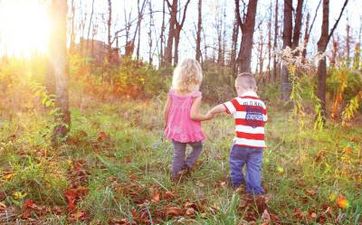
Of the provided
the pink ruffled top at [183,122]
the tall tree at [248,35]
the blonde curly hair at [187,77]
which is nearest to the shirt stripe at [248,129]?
the pink ruffled top at [183,122]

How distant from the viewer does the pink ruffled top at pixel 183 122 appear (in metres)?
5.63

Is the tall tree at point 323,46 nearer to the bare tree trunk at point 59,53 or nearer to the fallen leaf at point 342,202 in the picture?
the bare tree trunk at point 59,53

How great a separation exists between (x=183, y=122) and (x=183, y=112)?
13 centimetres

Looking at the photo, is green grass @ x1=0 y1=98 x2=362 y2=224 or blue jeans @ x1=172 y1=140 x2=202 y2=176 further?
blue jeans @ x1=172 y1=140 x2=202 y2=176

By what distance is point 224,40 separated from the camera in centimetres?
4544

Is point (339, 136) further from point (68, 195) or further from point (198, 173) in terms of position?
point (68, 195)

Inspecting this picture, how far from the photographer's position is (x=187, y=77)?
18.5 feet

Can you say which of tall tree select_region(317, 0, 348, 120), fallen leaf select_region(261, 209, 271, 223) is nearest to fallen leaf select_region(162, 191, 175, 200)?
fallen leaf select_region(261, 209, 271, 223)

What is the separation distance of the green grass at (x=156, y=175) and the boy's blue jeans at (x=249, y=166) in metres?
0.21

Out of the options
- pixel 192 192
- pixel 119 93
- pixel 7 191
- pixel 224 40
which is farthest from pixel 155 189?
pixel 224 40

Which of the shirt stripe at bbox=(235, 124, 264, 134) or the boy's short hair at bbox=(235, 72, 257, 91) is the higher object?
the boy's short hair at bbox=(235, 72, 257, 91)

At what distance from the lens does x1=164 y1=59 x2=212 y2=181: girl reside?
5.62m

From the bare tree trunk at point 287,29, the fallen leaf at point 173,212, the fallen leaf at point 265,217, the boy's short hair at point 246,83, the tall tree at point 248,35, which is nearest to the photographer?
the fallen leaf at point 265,217

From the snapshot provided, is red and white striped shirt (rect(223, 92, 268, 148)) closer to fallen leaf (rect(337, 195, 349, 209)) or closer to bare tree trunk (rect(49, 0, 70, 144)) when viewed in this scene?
fallen leaf (rect(337, 195, 349, 209))
